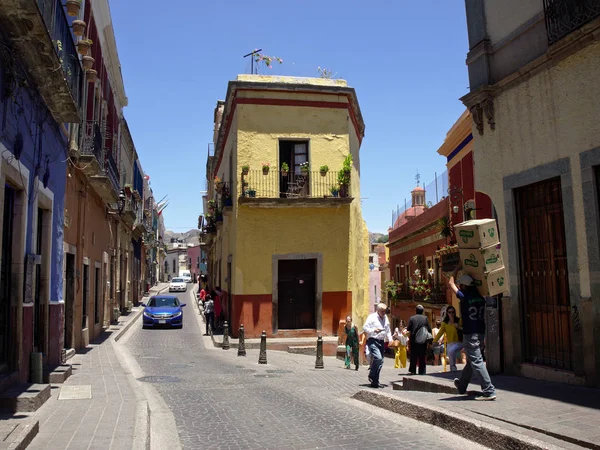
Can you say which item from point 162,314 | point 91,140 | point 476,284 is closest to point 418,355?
point 476,284

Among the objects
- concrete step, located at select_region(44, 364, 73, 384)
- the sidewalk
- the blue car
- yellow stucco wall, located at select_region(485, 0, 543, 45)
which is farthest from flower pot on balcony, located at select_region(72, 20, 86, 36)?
the blue car

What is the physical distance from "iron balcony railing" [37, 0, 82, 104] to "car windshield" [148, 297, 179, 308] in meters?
14.6

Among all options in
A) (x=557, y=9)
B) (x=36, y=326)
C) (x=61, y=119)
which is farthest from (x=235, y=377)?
(x=557, y=9)

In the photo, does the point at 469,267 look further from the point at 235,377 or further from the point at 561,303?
the point at 235,377

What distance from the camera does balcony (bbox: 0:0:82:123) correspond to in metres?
6.48

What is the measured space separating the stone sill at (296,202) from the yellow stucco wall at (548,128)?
30.2ft

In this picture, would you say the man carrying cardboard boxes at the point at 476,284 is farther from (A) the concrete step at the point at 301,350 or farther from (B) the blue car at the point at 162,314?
(B) the blue car at the point at 162,314

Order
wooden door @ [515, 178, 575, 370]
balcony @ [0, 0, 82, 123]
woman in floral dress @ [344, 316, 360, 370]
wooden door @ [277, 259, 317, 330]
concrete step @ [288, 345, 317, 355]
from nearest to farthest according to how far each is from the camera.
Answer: balcony @ [0, 0, 82, 123] < wooden door @ [515, 178, 575, 370] < woman in floral dress @ [344, 316, 360, 370] < concrete step @ [288, 345, 317, 355] < wooden door @ [277, 259, 317, 330]

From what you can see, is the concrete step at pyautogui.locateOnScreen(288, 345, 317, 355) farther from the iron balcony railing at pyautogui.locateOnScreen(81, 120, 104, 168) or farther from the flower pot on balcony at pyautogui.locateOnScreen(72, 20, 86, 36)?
the flower pot on balcony at pyautogui.locateOnScreen(72, 20, 86, 36)

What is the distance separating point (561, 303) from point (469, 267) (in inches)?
71.7

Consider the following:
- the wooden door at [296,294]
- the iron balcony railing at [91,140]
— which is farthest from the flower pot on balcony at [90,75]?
the wooden door at [296,294]

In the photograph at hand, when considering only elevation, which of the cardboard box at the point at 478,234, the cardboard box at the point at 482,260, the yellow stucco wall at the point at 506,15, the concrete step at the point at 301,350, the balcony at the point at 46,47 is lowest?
the concrete step at the point at 301,350

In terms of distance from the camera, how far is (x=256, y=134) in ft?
63.5

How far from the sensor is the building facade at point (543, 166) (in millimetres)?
7602
